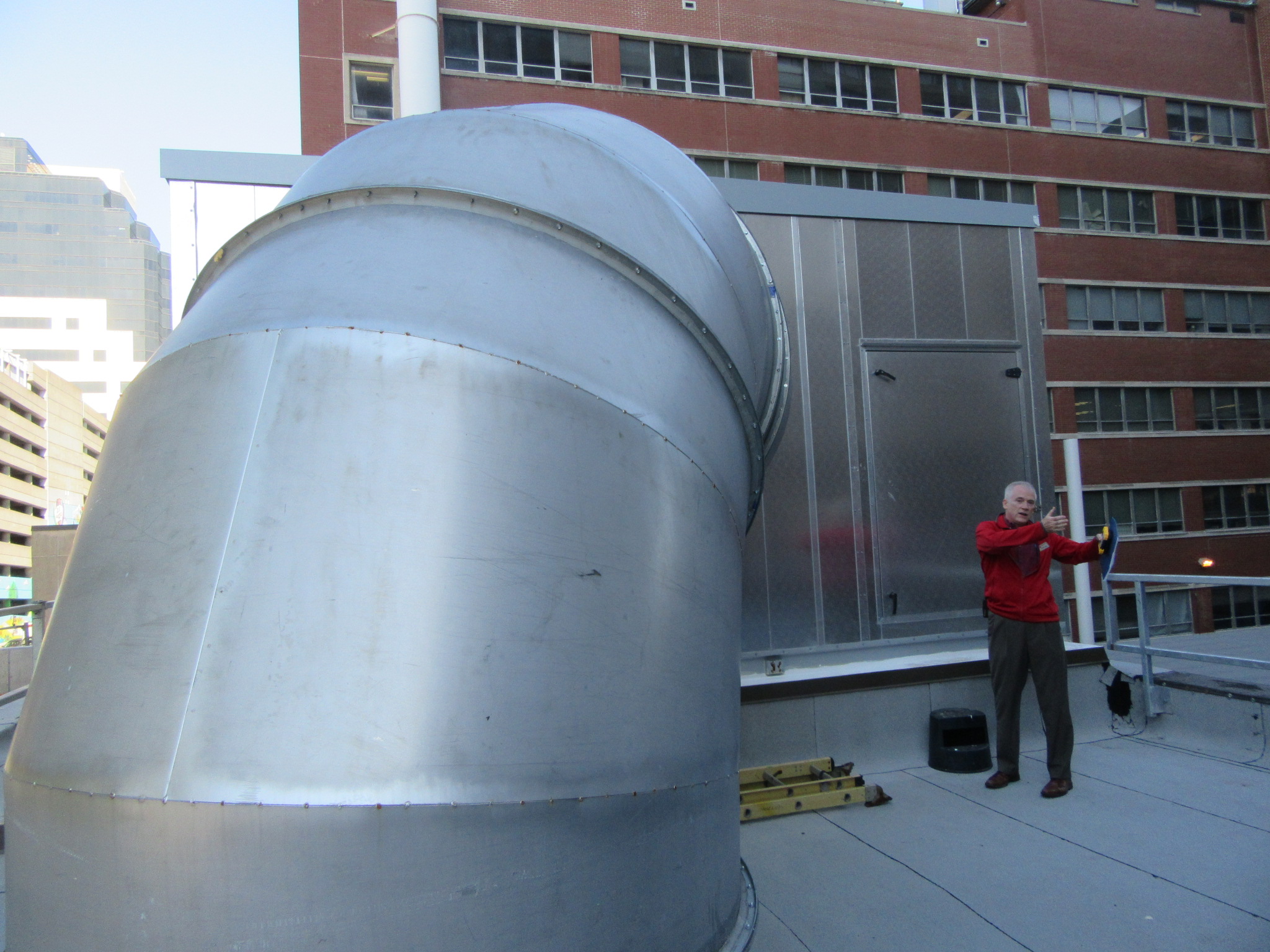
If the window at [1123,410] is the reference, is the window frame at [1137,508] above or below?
below

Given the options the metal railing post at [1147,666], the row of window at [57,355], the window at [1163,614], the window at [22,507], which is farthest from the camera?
the row of window at [57,355]

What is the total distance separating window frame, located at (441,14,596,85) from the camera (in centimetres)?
2572

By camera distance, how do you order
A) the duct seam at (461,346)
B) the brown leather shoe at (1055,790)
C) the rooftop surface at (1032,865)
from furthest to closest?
the brown leather shoe at (1055,790), the rooftop surface at (1032,865), the duct seam at (461,346)

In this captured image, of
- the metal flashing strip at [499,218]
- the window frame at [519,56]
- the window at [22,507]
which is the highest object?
the window frame at [519,56]

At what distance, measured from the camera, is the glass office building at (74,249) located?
5271 inches

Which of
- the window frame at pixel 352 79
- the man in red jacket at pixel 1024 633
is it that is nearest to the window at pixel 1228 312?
the window frame at pixel 352 79

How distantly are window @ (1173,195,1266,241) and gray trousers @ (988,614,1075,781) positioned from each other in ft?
117

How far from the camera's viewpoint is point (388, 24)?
25.1 meters

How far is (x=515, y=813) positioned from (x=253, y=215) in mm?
7389

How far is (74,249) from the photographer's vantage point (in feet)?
449

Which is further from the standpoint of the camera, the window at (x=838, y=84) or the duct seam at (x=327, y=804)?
the window at (x=838, y=84)

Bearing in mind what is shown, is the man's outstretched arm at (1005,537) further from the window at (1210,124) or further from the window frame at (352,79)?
the window at (1210,124)

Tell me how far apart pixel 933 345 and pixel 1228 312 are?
113 ft

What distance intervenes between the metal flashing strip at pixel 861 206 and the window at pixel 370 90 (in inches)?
880
